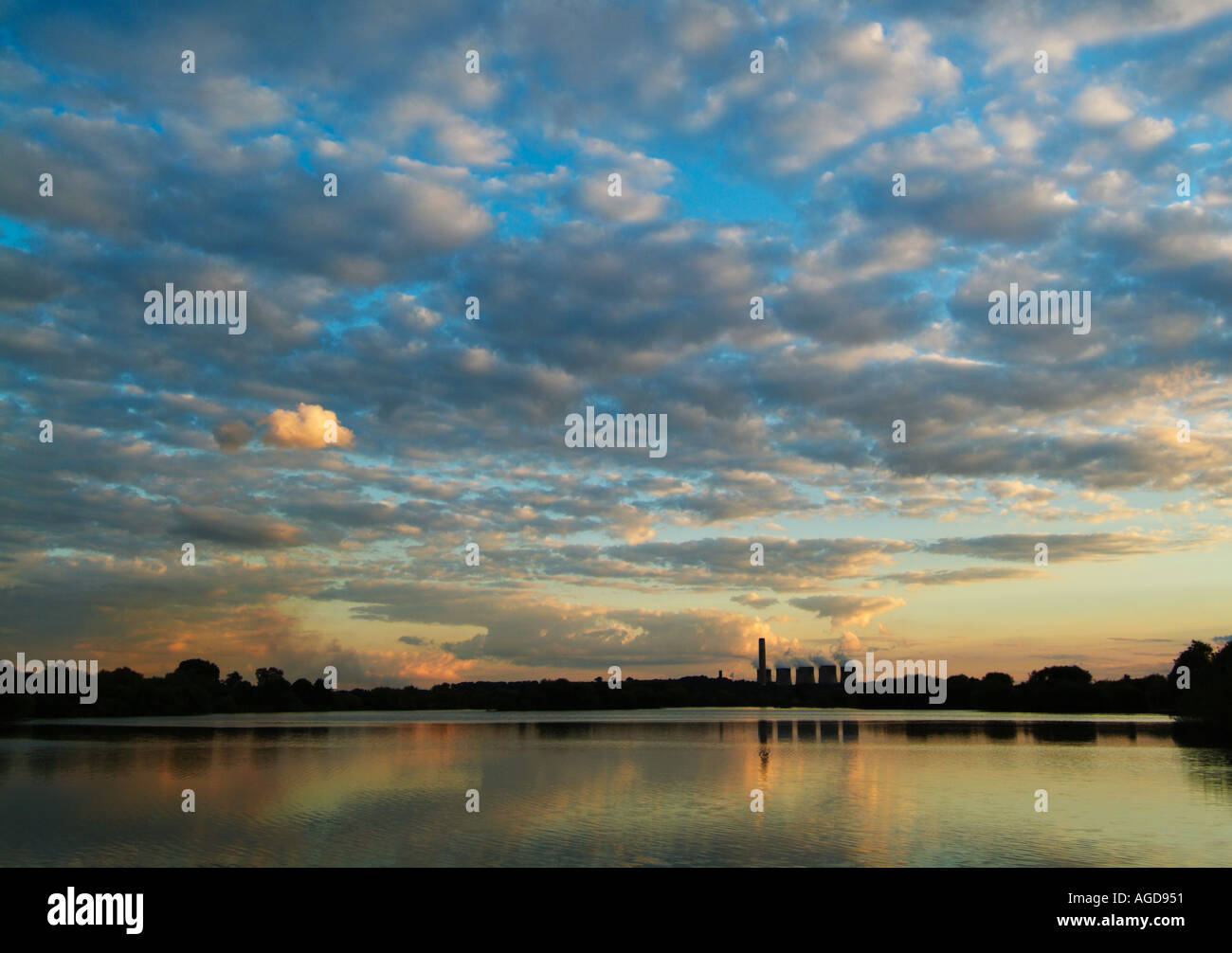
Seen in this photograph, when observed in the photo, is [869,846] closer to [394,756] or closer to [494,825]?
[494,825]

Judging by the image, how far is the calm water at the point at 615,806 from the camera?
34781 mm

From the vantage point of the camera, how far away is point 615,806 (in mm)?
45312

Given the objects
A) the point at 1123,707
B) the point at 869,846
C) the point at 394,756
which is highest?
the point at 869,846

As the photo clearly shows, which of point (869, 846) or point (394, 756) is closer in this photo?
point (869, 846)

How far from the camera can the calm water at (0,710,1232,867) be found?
114 ft
